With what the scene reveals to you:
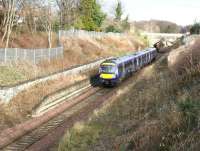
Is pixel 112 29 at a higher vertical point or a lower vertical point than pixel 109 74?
higher

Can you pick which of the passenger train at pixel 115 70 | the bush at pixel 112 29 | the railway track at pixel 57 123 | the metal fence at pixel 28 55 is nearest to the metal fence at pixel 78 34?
the metal fence at pixel 28 55

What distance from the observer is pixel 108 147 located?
13586mm

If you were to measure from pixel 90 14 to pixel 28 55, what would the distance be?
134 ft

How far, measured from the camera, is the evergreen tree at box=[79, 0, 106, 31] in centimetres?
7525

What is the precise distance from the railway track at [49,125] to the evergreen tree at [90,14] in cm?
4275

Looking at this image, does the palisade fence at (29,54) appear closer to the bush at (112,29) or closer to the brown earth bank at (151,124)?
the brown earth bank at (151,124)

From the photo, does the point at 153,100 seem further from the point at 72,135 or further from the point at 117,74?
the point at 117,74

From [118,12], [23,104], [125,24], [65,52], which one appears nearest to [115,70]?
[23,104]

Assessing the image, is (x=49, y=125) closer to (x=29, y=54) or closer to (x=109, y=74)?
(x=109, y=74)

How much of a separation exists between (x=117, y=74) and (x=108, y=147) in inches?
904

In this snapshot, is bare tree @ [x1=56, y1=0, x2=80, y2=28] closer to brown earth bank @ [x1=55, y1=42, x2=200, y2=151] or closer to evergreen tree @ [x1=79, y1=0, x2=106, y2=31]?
evergreen tree @ [x1=79, y1=0, x2=106, y2=31]

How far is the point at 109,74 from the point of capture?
3619cm

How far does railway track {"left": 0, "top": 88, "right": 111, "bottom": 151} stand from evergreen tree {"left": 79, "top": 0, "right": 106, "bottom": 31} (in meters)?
42.7

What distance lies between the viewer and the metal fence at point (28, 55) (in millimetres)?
33169
